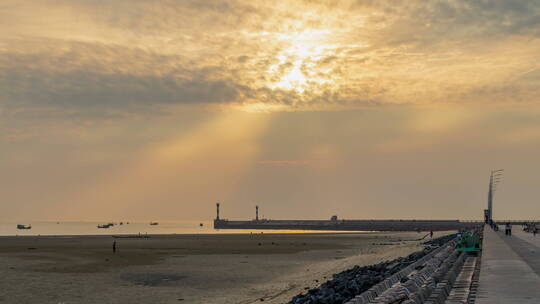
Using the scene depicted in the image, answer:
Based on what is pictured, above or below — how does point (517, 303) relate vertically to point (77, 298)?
above

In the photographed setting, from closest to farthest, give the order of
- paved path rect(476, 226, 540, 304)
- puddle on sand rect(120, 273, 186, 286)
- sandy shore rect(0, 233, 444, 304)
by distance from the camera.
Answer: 1. paved path rect(476, 226, 540, 304)
2. sandy shore rect(0, 233, 444, 304)
3. puddle on sand rect(120, 273, 186, 286)

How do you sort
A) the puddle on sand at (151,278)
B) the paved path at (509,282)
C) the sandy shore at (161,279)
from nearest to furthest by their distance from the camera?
the paved path at (509,282) → the sandy shore at (161,279) → the puddle on sand at (151,278)

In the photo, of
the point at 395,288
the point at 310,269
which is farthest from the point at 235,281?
the point at 395,288

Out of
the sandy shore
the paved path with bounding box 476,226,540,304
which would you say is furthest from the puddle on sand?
the paved path with bounding box 476,226,540,304

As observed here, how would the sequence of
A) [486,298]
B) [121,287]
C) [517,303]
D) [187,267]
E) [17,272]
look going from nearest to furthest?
[517,303]
[486,298]
[121,287]
[17,272]
[187,267]

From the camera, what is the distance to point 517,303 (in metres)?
15.3

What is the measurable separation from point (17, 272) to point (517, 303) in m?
39.7

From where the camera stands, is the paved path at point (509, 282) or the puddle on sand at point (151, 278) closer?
the paved path at point (509, 282)

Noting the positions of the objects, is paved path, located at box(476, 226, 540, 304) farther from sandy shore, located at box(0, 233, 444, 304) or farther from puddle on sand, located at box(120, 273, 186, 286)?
puddle on sand, located at box(120, 273, 186, 286)

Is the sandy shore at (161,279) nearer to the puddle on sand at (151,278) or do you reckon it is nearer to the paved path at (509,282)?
the puddle on sand at (151,278)

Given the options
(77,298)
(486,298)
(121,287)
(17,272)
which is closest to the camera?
(486,298)

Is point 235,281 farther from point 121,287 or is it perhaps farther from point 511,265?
point 511,265

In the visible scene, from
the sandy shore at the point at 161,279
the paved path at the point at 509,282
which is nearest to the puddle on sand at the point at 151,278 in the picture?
the sandy shore at the point at 161,279

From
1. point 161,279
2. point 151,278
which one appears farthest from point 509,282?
point 151,278
